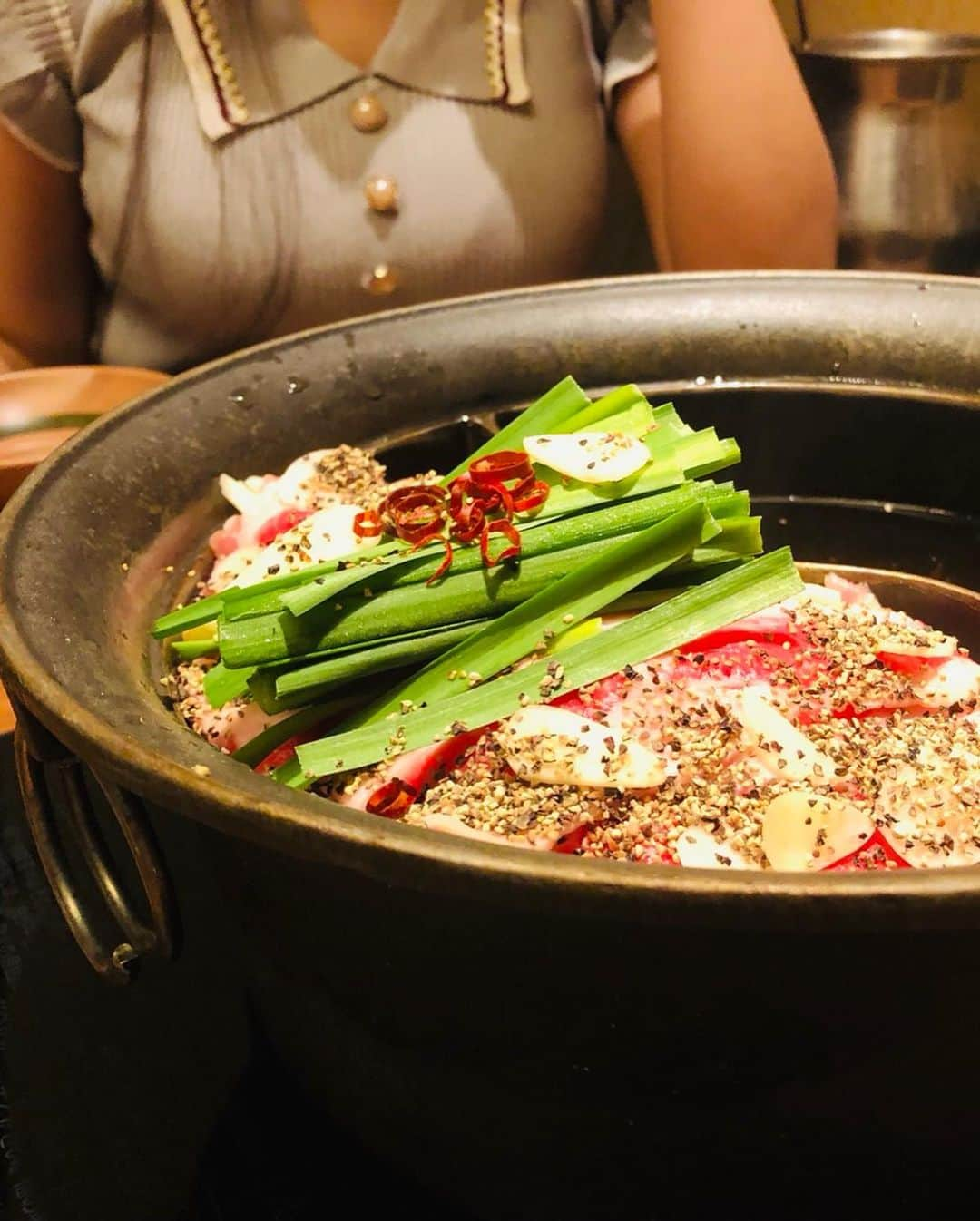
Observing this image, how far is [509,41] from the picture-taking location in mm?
1994

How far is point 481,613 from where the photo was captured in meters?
1.00

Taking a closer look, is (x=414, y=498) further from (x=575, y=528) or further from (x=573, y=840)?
(x=573, y=840)

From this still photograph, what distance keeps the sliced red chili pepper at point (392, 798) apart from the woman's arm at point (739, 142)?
4.91 feet

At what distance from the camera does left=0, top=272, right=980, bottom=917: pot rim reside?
57cm

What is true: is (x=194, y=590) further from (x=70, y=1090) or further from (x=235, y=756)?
(x=70, y=1090)

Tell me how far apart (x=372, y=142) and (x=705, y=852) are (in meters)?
1.63

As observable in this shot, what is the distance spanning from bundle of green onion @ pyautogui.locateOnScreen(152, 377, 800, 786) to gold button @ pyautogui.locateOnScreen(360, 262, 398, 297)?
3.90 feet

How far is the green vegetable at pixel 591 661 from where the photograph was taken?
A: 2.98ft

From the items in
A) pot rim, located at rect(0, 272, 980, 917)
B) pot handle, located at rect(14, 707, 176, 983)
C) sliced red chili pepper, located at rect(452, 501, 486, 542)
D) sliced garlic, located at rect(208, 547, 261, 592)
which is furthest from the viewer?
sliced garlic, located at rect(208, 547, 261, 592)

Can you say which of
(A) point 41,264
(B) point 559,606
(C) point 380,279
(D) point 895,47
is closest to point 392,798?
(B) point 559,606

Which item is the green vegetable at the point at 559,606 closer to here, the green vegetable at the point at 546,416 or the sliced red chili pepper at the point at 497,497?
the sliced red chili pepper at the point at 497,497

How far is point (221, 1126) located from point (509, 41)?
187 cm

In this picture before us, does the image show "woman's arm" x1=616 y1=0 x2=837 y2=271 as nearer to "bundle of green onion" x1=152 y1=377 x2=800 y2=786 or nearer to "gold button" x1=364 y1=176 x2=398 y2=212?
"gold button" x1=364 y1=176 x2=398 y2=212

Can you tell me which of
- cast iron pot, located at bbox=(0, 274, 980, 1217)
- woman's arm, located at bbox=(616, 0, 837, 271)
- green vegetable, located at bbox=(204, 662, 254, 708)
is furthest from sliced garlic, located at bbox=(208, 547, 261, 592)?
woman's arm, located at bbox=(616, 0, 837, 271)
